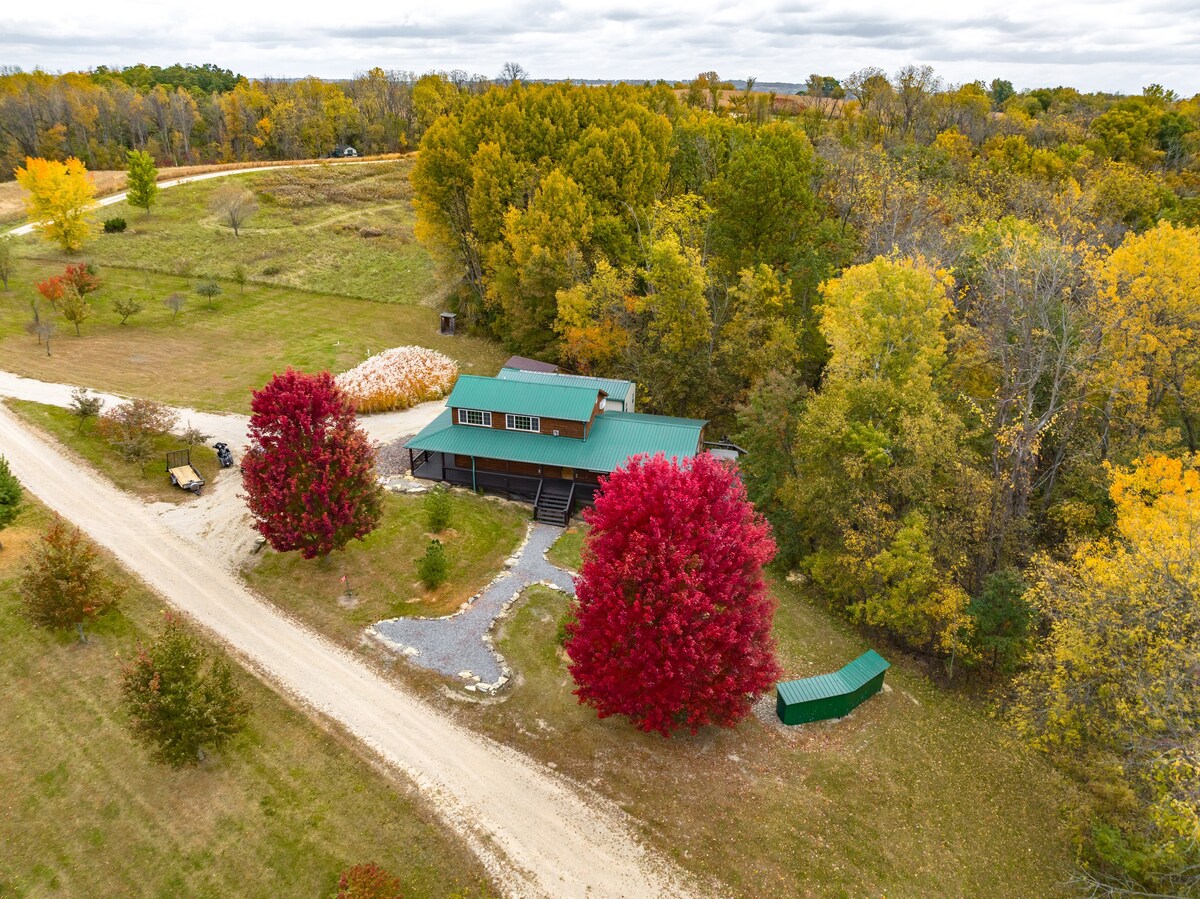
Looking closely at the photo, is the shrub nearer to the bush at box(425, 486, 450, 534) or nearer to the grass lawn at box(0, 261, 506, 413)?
the grass lawn at box(0, 261, 506, 413)

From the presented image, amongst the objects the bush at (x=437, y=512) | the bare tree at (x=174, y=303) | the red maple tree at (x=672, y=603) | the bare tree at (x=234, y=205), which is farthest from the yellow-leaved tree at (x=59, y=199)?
the red maple tree at (x=672, y=603)

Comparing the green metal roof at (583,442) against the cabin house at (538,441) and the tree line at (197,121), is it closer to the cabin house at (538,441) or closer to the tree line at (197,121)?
the cabin house at (538,441)

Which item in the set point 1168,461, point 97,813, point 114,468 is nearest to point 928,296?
→ point 1168,461

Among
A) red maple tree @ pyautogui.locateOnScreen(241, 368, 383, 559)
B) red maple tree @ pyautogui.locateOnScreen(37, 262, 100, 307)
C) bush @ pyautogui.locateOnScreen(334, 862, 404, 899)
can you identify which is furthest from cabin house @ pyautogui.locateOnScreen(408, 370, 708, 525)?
red maple tree @ pyautogui.locateOnScreen(37, 262, 100, 307)

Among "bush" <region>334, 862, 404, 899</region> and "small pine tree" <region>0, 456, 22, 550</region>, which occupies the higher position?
"small pine tree" <region>0, 456, 22, 550</region>

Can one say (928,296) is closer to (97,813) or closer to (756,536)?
(756,536)

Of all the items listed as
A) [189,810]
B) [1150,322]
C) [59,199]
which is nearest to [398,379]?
[189,810]

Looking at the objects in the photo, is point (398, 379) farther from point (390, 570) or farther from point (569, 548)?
point (569, 548)
